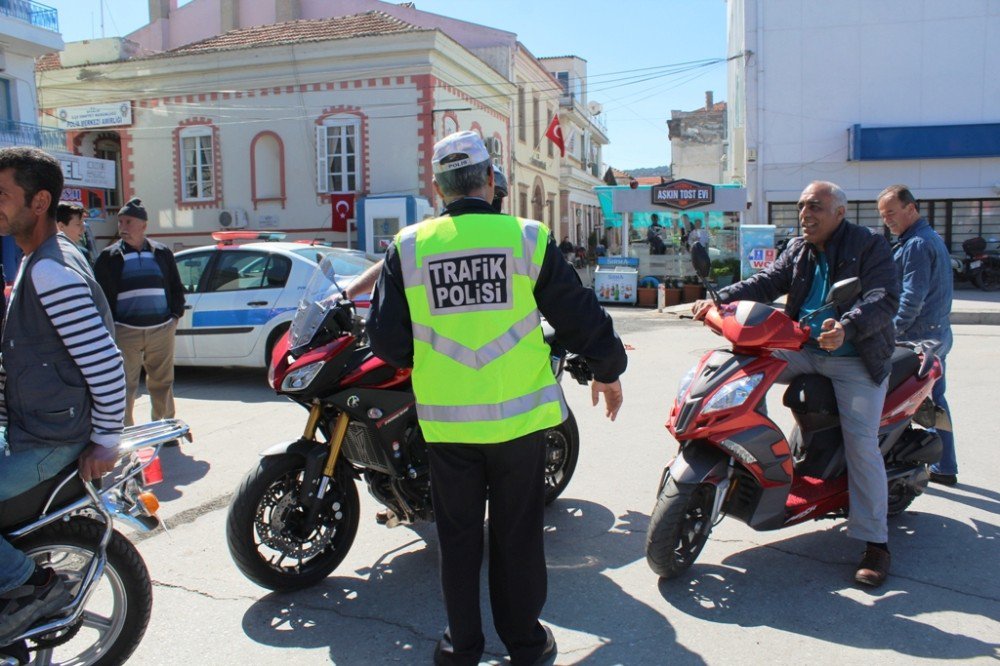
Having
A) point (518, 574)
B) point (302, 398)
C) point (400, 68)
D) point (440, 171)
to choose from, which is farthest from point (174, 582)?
point (400, 68)

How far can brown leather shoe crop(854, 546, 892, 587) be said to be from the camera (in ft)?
11.8

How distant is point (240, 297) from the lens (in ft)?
27.8

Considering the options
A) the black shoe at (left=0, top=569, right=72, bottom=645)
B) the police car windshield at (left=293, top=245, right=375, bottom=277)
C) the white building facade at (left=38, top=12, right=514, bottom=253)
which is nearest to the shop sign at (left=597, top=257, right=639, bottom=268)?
the white building facade at (left=38, top=12, right=514, bottom=253)

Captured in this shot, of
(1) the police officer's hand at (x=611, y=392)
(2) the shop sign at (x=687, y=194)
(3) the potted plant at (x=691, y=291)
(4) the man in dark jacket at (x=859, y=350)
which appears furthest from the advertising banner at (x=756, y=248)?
(1) the police officer's hand at (x=611, y=392)

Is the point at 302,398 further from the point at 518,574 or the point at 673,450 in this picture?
the point at 673,450

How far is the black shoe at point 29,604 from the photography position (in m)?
2.55

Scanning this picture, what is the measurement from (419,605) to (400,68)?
18.4 metres

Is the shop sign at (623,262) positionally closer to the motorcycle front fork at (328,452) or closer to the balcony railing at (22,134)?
the balcony railing at (22,134)

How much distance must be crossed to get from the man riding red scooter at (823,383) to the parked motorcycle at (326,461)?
47.5 inches

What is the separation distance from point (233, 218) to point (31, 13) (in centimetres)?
631

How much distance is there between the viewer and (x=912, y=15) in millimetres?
20453

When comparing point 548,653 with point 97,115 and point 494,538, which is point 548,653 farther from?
point 97,115

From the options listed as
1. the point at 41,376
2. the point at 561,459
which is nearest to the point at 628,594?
the point at 561,459

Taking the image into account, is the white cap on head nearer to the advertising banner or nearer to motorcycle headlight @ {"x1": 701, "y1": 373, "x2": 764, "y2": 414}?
motorcycle headlight @ {"x1": 701, "y1": 373, "x2": 764, "y2": 414}
